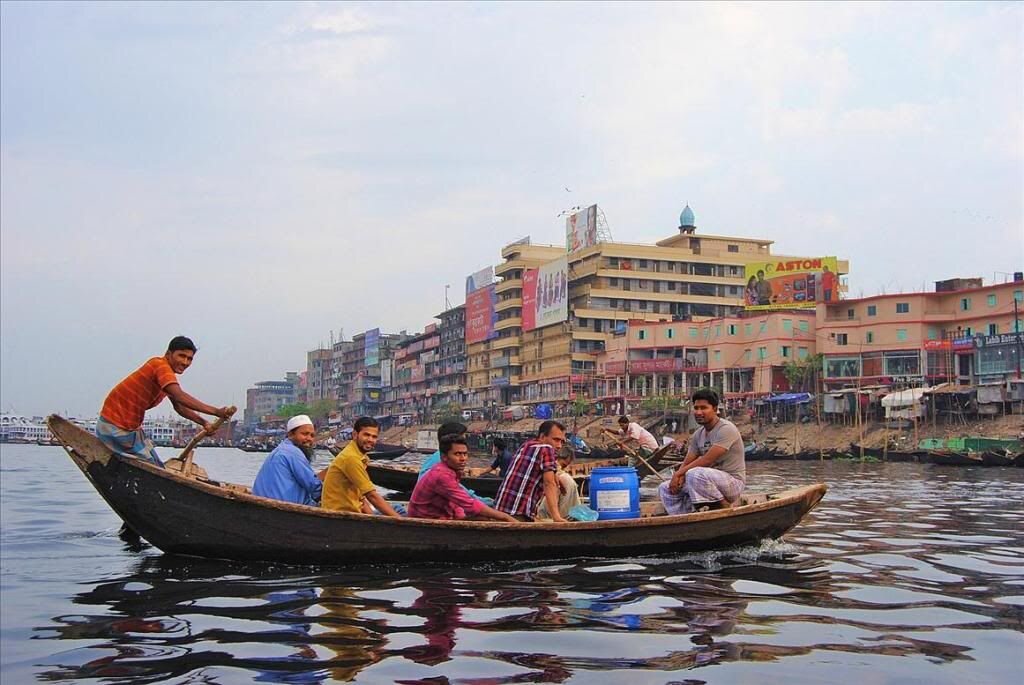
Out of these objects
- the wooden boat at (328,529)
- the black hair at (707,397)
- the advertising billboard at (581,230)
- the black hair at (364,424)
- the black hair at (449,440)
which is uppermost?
the advertising billboard at (581,230)

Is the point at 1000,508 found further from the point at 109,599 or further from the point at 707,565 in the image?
the point at 109,599

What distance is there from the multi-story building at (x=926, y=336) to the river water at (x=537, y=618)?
40358 millimetres

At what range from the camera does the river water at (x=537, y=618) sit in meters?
4.98

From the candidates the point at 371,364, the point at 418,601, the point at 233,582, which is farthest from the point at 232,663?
the point at 371,364

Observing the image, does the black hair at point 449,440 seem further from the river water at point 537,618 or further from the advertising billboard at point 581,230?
the advertising billboard at point 581,230

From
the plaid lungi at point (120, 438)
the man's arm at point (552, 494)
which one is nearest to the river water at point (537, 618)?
the man's arm at point (552, 494)

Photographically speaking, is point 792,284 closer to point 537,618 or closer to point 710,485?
point 710,485

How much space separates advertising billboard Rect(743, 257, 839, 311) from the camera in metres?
59.1

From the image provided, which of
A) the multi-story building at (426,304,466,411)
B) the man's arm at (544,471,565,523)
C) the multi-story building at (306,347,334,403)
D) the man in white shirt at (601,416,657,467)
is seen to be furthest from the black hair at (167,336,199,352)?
the multi-story building at (306,347,334,403)

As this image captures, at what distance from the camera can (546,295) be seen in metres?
76.2

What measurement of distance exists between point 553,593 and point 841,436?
45650mm

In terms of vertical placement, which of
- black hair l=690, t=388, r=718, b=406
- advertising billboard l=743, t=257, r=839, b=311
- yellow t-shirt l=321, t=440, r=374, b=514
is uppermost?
advertising billboard l=743, t=257, r=839, b=311

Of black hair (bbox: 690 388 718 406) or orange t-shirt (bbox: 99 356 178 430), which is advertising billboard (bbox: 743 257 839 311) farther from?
orange t-shirt (bbox: 99 356 178 430)

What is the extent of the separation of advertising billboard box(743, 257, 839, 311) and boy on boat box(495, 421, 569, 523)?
53.0 metres
